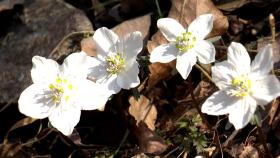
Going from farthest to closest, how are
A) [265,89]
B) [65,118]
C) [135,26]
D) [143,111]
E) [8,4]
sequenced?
[8,4]
[135,26]
[143,111]
[65,118]
[265,89]

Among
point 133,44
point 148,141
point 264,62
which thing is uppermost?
point 264,62

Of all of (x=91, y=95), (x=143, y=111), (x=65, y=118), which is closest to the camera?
(x=65, y=118)

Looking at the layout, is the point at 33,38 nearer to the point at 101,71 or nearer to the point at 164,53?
the point at 101,71

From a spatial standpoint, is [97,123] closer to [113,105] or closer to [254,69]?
[113,105]

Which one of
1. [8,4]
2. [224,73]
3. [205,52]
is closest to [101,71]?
[205,52]

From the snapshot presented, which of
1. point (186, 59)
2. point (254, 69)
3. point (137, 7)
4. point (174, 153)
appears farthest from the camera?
point (137, 7)

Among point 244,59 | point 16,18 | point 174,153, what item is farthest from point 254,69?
point 16,18
